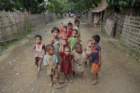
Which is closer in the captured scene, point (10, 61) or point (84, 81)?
point (84, 81)

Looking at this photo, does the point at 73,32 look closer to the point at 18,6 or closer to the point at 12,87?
the point at 12,87

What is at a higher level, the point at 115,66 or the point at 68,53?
the point at 68,53

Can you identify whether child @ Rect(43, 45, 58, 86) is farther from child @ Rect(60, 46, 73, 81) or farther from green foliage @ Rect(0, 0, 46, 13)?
green foliage @ Rect(0, 0, 46, 13)

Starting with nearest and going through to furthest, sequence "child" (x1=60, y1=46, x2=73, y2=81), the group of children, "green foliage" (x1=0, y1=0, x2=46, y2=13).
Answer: the group of children, "child" (x1=60, y1=46, x2=73, y2=81), "green foliage" (x1=0, y1=0, x2=46, y2=13)

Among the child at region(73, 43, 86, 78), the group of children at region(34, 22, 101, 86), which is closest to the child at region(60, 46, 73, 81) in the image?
the group of children at region(34, 22, 101, 86)

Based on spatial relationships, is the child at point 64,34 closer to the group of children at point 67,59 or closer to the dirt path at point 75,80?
the group of children at point 67,59

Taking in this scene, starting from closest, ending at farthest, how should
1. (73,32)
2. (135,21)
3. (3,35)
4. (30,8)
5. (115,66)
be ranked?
(73,32)
(115,66)
(135,21)
(3,35)
(30,8)

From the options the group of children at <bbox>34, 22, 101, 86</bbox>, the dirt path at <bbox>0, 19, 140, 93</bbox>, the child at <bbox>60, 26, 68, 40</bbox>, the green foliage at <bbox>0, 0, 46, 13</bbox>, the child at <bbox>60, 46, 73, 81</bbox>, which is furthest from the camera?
the green foliage at <bbox>0, 0, 46, 13</bbox>

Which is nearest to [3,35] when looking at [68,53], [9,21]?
[9,21]

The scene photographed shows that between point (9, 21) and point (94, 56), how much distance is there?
10564 mm

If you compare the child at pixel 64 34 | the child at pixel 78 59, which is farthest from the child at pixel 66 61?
the child at pixel 64 34

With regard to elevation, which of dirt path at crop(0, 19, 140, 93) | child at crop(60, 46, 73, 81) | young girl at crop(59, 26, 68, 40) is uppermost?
young girl at crop(59, 26, 68, 40)

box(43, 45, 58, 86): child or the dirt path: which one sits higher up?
box(43, 45, 58, 86): child

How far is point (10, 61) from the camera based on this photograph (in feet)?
34.0
